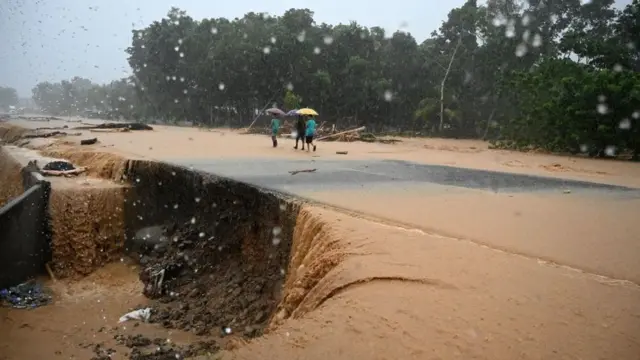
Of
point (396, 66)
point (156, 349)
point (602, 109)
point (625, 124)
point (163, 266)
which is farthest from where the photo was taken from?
point (396, 66)

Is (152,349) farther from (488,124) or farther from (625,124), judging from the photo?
(488,124)

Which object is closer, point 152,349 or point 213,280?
point 152,349

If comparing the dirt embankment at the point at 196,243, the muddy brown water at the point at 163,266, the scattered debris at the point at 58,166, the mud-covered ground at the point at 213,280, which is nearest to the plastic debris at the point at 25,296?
the muddy brown water at the point at 163,266

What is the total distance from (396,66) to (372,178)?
3239 cm

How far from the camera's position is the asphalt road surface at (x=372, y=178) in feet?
27.7

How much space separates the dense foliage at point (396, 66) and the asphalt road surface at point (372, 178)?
35.8 ft

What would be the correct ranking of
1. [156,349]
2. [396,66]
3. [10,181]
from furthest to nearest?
[396,66] → [10,181] → [156,349]

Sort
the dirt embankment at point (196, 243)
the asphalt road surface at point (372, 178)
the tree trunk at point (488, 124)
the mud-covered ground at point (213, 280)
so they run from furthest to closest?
the tree trunk at point (488, 124), the asphalt road surface at point (372, 178), the mud-covered ground at point (213, 280), the dirt embankment at point (196, 243)

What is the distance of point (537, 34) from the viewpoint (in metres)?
31.6

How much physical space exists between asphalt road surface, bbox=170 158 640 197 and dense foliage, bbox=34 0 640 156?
35.8 feet

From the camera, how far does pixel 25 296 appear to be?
25.7ft

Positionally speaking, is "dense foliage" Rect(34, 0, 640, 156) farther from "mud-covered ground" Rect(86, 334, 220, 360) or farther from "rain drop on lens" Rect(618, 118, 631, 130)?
"mud-covered ground" Rect(86, 334, 220, 360)

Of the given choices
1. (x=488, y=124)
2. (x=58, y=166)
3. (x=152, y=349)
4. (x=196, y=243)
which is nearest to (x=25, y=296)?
(x=196, y=243)

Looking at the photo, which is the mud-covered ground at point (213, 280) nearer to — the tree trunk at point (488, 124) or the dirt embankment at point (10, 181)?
the dirt embankment at point (10, 181)
